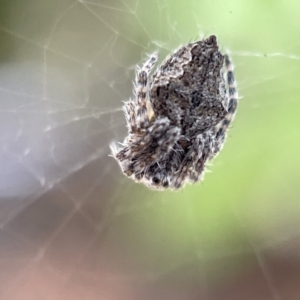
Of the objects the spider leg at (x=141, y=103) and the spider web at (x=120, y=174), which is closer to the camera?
the spider leg at (x=141, y=103)

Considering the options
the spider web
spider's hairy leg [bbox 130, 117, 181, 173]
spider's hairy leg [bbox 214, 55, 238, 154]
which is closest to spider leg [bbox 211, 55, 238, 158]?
spider's hairy leg [bbox 214, 55, 238, 154]

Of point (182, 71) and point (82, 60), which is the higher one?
point (82, 60)

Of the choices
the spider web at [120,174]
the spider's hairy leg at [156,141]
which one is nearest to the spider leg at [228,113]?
the spider's hairy leg at [156,141]

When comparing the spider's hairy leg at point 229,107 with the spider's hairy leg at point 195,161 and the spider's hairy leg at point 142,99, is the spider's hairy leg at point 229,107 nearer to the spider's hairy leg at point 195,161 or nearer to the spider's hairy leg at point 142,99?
the spider's hairy leg at point 195,161

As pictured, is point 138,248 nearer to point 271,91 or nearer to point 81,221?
point 81,221

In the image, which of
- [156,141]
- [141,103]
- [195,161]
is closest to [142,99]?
[141,103]

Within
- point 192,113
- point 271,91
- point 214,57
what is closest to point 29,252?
point 192,113

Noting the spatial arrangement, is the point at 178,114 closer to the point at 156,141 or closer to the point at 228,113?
the point at 156,141
